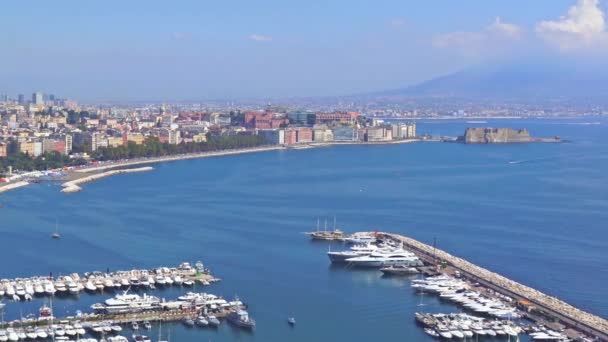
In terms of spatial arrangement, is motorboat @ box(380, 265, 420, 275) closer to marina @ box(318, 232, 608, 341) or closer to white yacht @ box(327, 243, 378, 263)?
marina @ box(318, 232, 608, 341)

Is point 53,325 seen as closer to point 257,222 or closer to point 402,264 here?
point 402,264

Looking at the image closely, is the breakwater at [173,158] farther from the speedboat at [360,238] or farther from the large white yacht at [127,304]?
the large white yacht at [127,304]

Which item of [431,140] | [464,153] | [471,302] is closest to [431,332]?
[471,302]

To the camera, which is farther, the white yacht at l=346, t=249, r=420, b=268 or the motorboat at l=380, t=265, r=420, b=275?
the white yacht at l=346, t=249, r=420, b=268

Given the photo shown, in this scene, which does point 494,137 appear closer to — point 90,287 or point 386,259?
point 386,259

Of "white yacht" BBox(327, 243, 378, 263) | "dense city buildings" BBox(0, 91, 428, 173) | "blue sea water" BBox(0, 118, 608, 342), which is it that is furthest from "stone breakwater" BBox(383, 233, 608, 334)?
"dense city buildings" BBox(0, 91, 428, 173)

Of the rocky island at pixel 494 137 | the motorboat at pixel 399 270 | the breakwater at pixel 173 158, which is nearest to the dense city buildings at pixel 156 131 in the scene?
the breakwater at pixel 173 158
